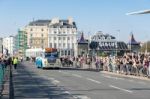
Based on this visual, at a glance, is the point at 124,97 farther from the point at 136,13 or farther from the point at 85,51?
the point at 85,51

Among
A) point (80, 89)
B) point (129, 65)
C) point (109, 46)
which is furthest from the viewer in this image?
point (109, 46)

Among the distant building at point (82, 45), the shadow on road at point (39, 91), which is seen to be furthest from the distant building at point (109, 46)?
the shadow on road at point (39, 91)

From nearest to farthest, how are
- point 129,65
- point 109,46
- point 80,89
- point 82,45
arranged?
point 80,89
point 129,65
point 82,45
point 109,46

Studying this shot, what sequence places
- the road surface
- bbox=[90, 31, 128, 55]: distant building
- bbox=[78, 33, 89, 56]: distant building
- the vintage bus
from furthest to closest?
bbox=[90, 31, 128, 55]: distant building
bbox=[78, 33, 89, 56]: distant building
the vintage bus
the road surface

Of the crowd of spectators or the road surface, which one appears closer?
the road surface

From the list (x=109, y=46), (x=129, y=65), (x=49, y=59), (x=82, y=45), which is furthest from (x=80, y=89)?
(x=109, y=46)

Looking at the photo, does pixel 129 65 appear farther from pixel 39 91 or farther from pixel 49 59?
pixel 39 91

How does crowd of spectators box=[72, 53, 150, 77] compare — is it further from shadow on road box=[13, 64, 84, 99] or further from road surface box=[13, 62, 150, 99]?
shadow on road box=[13, 64, 84, 99]

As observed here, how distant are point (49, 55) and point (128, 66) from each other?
21.5 metres

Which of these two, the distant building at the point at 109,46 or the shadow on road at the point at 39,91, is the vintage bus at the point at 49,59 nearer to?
the shadow on road at the point at 39,91

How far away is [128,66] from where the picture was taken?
164 ft

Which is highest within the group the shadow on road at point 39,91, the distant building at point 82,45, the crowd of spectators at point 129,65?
the distant building at point 82,45

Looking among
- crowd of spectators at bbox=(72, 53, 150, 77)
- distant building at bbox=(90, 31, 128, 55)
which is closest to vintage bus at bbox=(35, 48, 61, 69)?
crowd of spectators at bbox=(72, 53, 150, 77)

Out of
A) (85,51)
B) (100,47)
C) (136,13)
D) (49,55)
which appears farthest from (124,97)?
(100,47)
